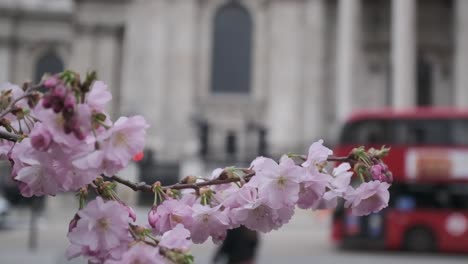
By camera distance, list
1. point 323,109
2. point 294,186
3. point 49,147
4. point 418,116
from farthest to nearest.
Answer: point 323,109 < point 418,116 < point 294,186 < point 49,147

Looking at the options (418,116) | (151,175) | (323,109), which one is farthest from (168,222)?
(323,109)

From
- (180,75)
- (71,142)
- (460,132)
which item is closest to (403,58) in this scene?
(180,75)

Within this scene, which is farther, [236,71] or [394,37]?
[236,71]

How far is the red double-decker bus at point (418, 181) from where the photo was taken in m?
18.6

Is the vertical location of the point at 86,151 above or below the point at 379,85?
below

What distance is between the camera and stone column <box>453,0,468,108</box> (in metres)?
34.6

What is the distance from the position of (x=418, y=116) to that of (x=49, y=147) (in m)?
18.6

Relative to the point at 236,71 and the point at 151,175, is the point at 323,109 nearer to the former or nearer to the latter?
the point at 236,71

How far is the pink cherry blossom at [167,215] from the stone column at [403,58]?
32.0 meters

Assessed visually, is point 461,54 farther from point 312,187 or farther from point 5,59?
point 312,187

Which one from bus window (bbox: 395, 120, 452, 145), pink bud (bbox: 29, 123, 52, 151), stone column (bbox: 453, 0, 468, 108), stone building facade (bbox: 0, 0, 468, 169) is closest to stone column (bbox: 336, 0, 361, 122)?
stone building facade (bbox: 0, 0, 468, 169)

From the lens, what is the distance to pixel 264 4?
39.7 meters

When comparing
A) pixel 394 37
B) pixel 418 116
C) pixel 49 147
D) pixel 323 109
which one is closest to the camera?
pixel 49 147

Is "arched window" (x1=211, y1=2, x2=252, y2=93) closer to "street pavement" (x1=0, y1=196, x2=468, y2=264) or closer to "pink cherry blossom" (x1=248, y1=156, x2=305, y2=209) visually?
"street pavement" (x1=0, y1=196, x2=468, y2=264)
